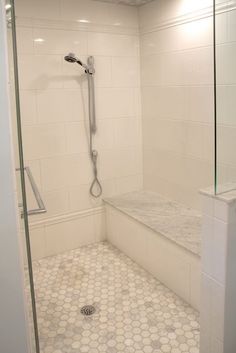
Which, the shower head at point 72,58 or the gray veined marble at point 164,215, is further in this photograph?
the shower head at point 72,58

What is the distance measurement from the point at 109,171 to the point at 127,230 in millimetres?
593

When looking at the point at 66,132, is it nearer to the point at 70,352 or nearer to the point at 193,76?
the point at 193,76

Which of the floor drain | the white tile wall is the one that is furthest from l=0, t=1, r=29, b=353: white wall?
the floor drain

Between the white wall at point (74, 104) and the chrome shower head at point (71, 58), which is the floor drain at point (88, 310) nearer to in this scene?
the white wall at point (74, 104)

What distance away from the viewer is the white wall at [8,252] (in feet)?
2.84

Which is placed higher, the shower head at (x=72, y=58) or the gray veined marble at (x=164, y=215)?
the shower head at (x=72, y=58)

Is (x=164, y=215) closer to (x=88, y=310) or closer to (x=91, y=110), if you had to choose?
(x=88, y=310)

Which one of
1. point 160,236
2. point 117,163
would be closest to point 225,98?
point 160,236

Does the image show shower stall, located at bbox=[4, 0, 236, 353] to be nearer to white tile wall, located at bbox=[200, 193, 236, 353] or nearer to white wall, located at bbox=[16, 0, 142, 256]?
white wall, located at bbox=[16, 0, 142, 256]

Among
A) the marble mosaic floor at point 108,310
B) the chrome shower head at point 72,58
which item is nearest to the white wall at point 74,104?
the chrome shower head at point 72,58

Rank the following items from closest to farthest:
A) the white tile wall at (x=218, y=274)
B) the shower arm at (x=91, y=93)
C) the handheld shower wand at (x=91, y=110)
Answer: the white tile wall at (x=218, y=274) → the handheld shower wand at (x=91, y=110) → the shower arm at (x=91, y=93)

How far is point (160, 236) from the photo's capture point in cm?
234

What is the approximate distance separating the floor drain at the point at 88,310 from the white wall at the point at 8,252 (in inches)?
43.3

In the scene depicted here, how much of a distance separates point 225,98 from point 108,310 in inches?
57.2
